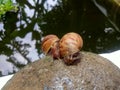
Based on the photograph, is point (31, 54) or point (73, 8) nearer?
point (31, 54)

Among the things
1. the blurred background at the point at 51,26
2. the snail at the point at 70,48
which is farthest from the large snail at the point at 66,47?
the blurred background at the point at 51,26

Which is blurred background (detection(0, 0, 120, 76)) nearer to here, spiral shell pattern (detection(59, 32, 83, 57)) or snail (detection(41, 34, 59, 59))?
snail (detection(41, 34, 59, 59))

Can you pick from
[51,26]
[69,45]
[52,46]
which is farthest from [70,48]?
[51,26]

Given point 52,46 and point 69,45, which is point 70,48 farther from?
point 52,46

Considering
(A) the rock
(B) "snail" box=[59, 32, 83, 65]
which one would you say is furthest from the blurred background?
(B) "snail" box=[59, 32, 83, 65]

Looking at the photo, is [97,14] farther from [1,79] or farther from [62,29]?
[1,79]

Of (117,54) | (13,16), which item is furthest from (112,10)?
(117,54)
